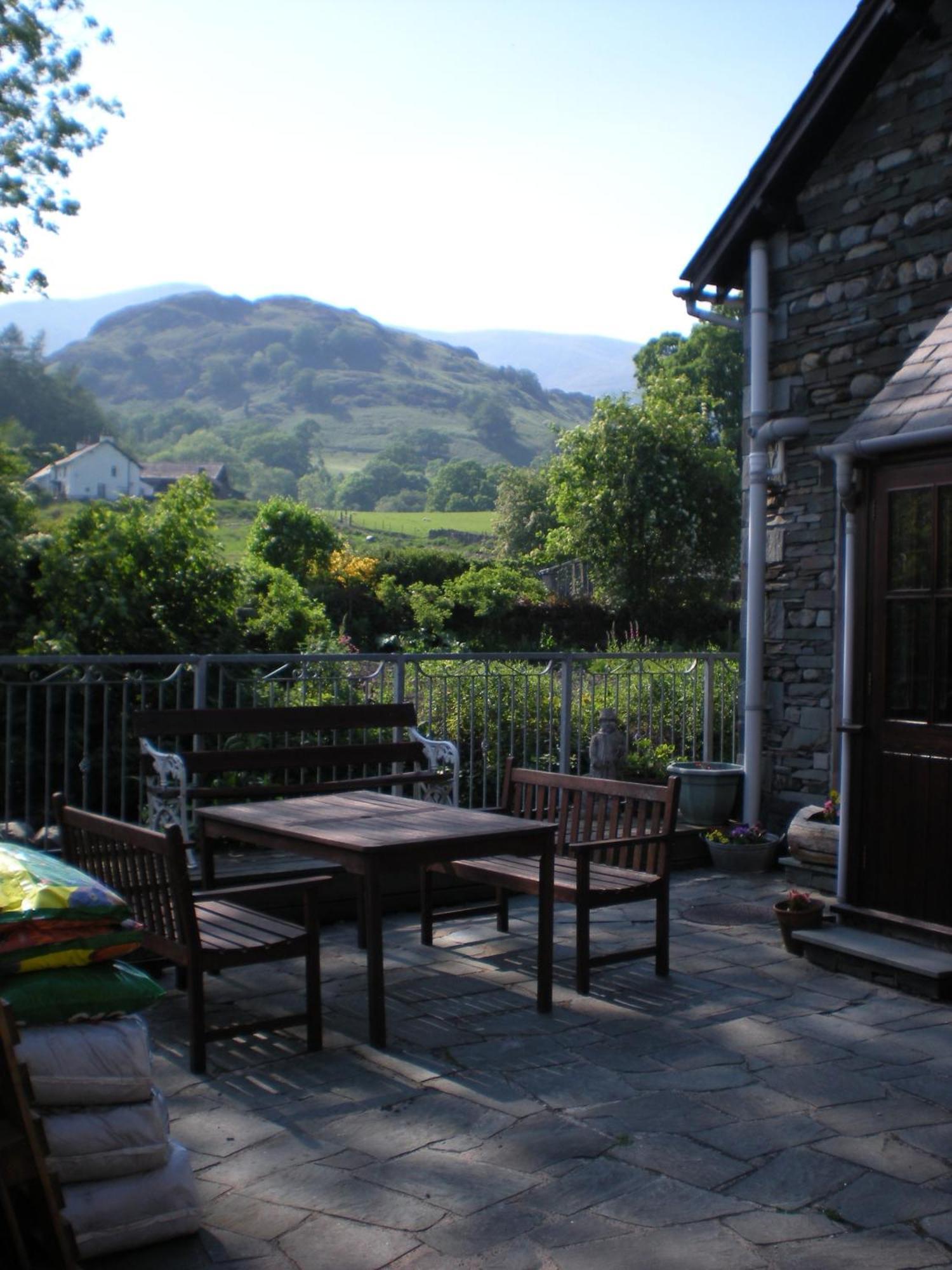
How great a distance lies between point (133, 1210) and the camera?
3.07 meters

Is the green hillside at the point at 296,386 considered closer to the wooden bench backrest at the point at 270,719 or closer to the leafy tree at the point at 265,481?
the leafy tree at the point at 265,481

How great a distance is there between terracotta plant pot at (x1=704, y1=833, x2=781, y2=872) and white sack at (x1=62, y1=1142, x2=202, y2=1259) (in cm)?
579

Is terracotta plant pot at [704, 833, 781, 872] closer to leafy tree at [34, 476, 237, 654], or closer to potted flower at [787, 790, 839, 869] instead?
potted flower at [787, 790, 839, 869]

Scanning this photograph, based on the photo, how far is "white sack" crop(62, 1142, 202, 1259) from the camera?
3.00 meters

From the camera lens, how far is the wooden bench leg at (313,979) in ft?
15.1

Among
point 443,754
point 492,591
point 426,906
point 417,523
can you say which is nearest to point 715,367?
point 417,523

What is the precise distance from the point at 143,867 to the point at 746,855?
4.98 metres

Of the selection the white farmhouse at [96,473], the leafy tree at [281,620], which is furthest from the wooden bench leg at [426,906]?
the white farmhouse at [96,473]

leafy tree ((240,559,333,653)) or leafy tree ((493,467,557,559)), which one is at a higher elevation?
leafy tree ((493,467,557,559))

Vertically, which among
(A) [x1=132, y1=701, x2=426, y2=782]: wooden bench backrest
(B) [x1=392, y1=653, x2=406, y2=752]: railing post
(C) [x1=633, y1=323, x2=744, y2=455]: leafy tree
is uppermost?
(C) [x1=633, y1=323, x2=744, y2=455]: leafy tree

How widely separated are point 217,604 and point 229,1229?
686cm

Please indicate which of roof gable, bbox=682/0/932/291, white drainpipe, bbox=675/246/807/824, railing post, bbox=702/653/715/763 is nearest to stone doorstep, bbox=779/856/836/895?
white drainpipe, bbox=675/246/807/824

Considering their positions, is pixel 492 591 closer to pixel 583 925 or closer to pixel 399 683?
pixel 399 683

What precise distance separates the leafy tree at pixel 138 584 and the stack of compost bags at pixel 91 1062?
6179mm
